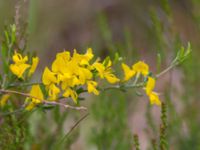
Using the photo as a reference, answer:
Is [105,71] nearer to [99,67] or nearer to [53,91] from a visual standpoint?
[99,67]

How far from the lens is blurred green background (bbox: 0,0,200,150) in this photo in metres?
2.58

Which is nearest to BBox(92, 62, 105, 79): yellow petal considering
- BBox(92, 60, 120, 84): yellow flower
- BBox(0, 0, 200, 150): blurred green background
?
BBox(92, 60, 120, 84): yellow flower

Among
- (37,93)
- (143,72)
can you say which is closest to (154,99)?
(143,72)

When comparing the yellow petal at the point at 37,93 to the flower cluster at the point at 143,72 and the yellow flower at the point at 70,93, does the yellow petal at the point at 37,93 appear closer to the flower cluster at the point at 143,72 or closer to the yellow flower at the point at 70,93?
the yellow flower at the point at 70,93

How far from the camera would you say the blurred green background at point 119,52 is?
2.58 meters

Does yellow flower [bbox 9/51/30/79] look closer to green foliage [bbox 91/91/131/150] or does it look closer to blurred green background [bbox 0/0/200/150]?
blurred green background [bbox 0/0/200/150]

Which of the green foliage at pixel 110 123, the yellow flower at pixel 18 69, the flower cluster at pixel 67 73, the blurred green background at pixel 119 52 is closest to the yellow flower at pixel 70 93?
the flower cluster at pixel 67 73

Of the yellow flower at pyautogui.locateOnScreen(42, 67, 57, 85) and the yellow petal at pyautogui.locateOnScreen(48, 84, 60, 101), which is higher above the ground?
the yellow flower at pyautogui.locateOnScreen(42, 67, 57, 85)

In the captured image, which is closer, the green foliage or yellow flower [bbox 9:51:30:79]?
yellow flower [bbox 9:51:30:79]

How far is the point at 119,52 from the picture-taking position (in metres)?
1.99

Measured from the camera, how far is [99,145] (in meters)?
2.57

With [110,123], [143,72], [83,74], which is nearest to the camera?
[83,74]

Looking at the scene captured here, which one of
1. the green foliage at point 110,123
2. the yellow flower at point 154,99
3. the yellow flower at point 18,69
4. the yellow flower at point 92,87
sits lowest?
the green foliage at point 110,123

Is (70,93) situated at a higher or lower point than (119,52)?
lower
